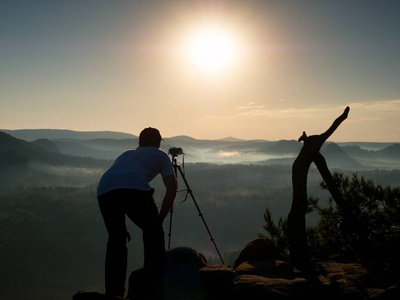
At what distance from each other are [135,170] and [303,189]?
13.1 ft

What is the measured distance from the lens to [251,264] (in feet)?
20.9

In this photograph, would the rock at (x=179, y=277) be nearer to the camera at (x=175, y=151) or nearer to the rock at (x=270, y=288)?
the rock at (x=270, y=288)

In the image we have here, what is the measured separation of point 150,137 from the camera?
556cm

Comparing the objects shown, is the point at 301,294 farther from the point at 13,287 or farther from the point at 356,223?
the point at 13,287

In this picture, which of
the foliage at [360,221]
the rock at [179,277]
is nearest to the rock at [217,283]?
the rock at [179,277]

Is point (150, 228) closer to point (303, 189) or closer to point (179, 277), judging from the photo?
point (179, 277)

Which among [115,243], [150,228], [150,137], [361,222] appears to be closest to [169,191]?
[150,228]

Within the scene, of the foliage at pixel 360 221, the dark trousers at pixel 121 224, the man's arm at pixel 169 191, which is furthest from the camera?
the foliage at pixel 360 221

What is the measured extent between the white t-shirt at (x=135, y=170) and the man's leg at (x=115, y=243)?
0.17 meters

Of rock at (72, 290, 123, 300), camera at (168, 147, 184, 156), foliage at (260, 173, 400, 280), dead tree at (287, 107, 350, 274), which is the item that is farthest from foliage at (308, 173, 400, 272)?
rock at (72, 290, 123, 300)

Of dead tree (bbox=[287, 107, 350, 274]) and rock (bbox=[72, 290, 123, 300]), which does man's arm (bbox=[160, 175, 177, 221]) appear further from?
dead tree (bbox=[287, 107, 350, 274])

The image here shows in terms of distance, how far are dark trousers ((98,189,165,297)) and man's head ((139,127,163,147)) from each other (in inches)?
39.6

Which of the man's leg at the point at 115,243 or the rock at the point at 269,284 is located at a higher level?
the man's leg at the point at 115,243

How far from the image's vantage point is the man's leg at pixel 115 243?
4750 millimetres
